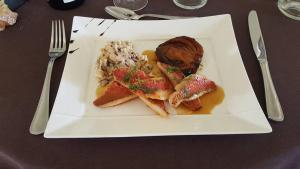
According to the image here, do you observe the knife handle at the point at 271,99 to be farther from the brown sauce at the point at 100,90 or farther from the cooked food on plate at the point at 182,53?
the brown sauce at the point at 100,90

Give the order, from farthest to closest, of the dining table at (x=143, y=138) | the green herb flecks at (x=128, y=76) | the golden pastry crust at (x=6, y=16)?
the golden pastry crust at (x=6, y=16) < the green herb flecks at (x=128, y=76) < the dining table at (x=143, y=138)

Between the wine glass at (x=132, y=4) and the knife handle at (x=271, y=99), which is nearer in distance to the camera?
the knife handle at (x=271, y=99)

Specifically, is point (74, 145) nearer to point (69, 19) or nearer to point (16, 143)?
point (16, 143)

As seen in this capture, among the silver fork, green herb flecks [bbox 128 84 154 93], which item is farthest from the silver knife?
the silver fork

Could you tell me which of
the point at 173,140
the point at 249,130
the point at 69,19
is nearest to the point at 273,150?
the point at 249,130

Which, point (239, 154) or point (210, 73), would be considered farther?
point (210, 73)

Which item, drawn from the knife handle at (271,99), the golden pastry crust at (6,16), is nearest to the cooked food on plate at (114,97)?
the knife handle at (271,99)
